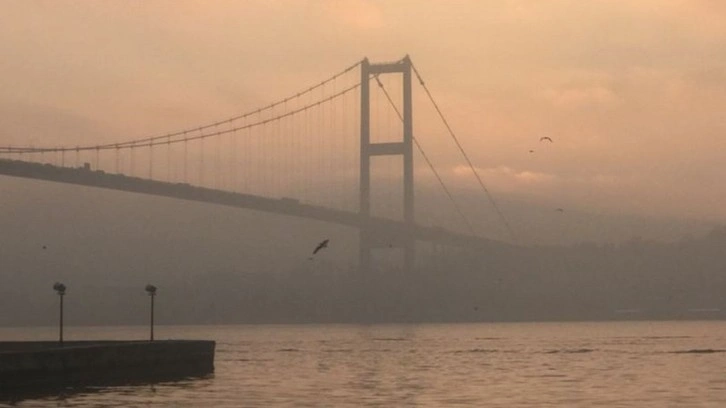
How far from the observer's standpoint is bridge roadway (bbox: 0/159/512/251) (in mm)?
62312

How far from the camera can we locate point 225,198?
67938 millimetres

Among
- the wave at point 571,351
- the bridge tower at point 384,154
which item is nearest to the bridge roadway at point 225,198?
the bridge tower at point 384,154

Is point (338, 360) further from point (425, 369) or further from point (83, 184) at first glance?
point (83, 184)

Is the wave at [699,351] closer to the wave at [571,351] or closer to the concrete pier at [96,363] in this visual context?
the wave at [571,351]

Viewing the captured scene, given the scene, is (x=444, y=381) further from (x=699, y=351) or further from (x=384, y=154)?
(x=384, y=154)

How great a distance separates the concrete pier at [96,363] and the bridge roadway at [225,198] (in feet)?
72.1

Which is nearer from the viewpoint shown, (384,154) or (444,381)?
(444,381)

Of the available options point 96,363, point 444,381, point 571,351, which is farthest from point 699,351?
point 96,363

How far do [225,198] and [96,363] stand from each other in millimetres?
32516

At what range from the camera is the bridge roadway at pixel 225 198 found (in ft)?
204

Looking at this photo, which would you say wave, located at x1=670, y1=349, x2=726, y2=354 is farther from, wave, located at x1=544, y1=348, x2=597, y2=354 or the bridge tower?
the bridge tower

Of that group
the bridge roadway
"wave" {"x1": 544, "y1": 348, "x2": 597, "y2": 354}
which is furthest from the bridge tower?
"wave" {"x1": 544, "y1": 348, "x2": 597, "y2": 354}

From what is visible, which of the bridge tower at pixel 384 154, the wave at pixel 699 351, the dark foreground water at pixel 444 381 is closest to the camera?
the dark foreground water at pixel 444 381

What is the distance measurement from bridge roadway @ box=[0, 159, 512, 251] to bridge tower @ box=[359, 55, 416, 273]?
20 cm
